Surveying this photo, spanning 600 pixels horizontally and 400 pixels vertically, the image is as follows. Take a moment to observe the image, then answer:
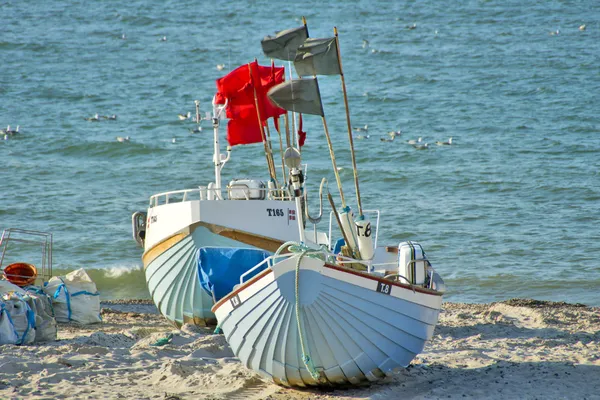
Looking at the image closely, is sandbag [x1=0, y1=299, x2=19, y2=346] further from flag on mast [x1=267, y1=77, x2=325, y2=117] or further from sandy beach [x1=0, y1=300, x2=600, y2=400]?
flag on mast [x1=267, y1=77, x2=325, y2=117]

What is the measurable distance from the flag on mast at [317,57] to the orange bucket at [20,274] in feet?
18.0

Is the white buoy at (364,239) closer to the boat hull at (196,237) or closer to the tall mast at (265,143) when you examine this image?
the boat hull at (196,237)

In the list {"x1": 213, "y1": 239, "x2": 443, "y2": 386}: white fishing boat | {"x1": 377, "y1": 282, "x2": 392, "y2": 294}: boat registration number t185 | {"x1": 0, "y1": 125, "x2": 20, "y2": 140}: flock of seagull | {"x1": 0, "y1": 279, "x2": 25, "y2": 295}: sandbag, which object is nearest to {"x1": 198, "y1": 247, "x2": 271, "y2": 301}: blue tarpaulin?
{"x1": 0, "y1": 279, "x2": 25, "y2": 295}: sandbag

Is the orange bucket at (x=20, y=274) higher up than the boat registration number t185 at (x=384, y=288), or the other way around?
the boat registration number t185 at (x=384, y=288)

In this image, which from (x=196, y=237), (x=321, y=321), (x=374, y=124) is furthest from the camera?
(x=374, y=124)

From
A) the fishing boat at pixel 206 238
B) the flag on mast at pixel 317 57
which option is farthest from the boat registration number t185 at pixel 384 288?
the fishing boat at pixel 206 238

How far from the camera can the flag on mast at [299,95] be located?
8344mm

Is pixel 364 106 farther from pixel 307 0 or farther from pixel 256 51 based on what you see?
pixel 307 0

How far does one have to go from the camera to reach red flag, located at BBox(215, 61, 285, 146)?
44.2 ft

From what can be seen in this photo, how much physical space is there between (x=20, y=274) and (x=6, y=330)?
2.99m

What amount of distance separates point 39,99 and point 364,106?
13.0 metres

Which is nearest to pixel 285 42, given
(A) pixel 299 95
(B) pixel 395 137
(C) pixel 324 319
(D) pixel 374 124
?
(A) pixel 299 95

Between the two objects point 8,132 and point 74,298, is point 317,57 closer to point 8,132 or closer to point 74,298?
point 74,298

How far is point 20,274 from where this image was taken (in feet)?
41.3
